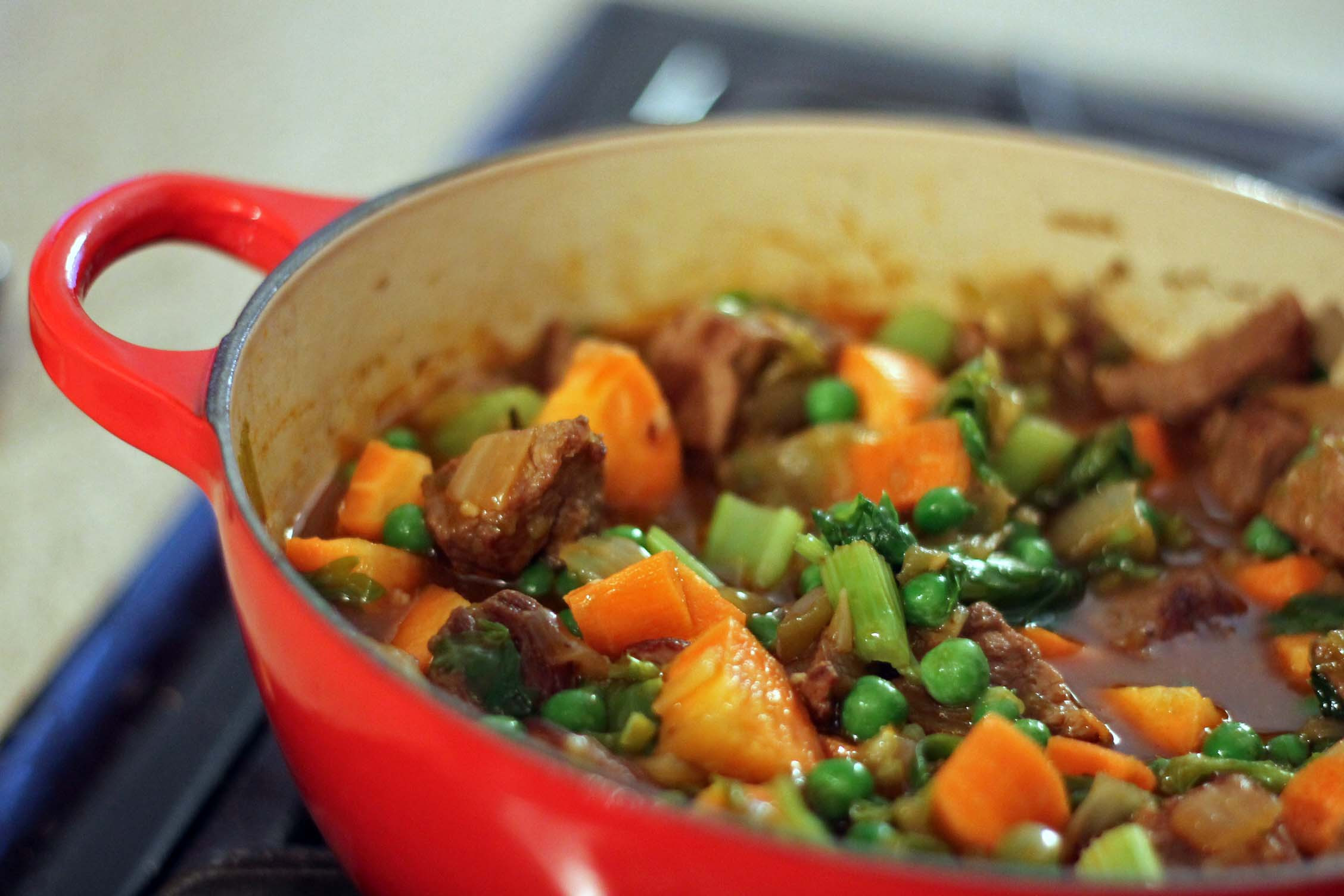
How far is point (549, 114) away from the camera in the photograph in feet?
10.0

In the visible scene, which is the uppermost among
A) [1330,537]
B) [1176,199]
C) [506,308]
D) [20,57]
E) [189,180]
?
[1176,199]

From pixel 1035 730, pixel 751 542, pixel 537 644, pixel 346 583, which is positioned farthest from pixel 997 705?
pixel 346 583

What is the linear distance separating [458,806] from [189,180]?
3.50 feet

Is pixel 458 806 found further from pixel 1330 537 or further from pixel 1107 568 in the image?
pixel 1330 537

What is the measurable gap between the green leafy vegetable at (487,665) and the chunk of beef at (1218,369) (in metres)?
1.36

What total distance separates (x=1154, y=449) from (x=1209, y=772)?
867mm

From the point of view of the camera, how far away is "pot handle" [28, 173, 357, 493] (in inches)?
56.1

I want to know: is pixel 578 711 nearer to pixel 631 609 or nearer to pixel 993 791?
pixel 631 609

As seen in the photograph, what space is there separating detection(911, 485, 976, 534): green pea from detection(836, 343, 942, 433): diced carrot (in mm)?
268

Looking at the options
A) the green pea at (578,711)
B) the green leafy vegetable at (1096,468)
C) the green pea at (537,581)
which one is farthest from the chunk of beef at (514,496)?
the green leafy vegetable at (1096,468)

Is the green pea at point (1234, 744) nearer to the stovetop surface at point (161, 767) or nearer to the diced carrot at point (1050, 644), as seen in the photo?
the diced carrot at point (1050, 644)

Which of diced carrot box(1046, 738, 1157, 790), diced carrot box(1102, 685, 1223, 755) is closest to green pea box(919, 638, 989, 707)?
diced carrot box(1046, 738, 1157, 790)

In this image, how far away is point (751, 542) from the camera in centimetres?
194

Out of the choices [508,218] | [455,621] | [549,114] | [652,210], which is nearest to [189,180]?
[508,218]
